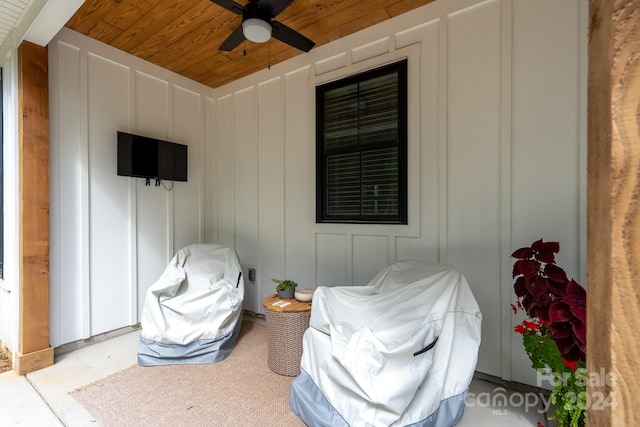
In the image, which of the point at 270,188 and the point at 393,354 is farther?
the point at 270,188

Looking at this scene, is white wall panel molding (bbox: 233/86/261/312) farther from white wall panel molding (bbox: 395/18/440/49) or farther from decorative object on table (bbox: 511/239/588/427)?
decorative object on table (bbox: 511/239/588/427)

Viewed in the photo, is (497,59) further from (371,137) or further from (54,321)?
(54,321)

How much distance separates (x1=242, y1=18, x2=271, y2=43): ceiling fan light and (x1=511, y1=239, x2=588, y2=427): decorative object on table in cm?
222

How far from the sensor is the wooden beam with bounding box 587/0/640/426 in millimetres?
460

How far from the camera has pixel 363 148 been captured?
9.27 ft

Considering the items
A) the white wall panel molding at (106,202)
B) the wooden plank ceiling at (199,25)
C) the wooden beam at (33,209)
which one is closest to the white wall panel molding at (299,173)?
the wooden plank ceiling at (199,25)

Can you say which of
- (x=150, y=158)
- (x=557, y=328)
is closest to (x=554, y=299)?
(x=557, y=328)

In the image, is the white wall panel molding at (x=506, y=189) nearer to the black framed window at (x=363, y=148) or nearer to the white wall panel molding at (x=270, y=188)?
the black framed window at (x=363, y=148)

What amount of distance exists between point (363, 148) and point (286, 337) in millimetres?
1765

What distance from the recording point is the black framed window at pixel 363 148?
8.63 feet

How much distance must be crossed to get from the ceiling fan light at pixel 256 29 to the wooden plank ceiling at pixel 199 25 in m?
0.44

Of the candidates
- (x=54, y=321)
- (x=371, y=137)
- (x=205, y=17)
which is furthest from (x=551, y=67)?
(x=54, y=321)

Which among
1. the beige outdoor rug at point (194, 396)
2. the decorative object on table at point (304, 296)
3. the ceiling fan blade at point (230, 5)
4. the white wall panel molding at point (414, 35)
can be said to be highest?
the white wall panel molding at point (414, 35)

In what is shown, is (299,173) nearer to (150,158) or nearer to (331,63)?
(331,63)
